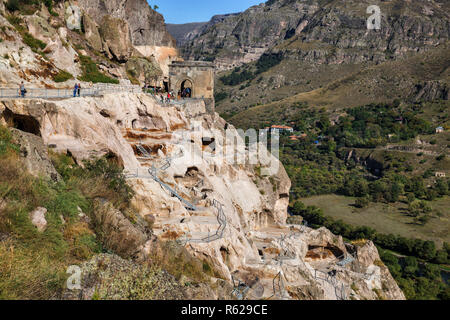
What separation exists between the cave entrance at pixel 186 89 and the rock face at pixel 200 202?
5720 mm

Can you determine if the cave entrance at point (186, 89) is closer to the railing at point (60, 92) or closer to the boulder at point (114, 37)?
the boulder at point (114, 37)

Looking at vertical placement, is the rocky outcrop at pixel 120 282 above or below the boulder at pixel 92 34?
below

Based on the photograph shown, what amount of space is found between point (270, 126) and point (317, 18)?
8366 cm

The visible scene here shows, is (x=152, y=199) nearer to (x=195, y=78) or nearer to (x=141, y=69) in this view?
(x=195, y=78)

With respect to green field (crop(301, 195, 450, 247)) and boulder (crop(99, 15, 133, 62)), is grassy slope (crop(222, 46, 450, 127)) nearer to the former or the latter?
green field (crop(301, 195, 450, 247))

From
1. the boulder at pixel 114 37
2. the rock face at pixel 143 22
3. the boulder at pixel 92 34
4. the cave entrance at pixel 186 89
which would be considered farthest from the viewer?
the rock face at pixel 143 22

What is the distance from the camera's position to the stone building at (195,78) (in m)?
28.8

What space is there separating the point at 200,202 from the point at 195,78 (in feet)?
59.4

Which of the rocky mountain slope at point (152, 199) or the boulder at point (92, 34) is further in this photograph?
the boulder at point (92, 34)

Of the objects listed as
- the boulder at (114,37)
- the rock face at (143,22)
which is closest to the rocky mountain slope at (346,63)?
the rock face at (143,22)

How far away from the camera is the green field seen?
47531 millimetres

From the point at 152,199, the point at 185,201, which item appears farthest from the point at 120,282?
the point at 185,201

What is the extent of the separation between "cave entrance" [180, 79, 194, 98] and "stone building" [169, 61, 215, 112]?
22 cm
